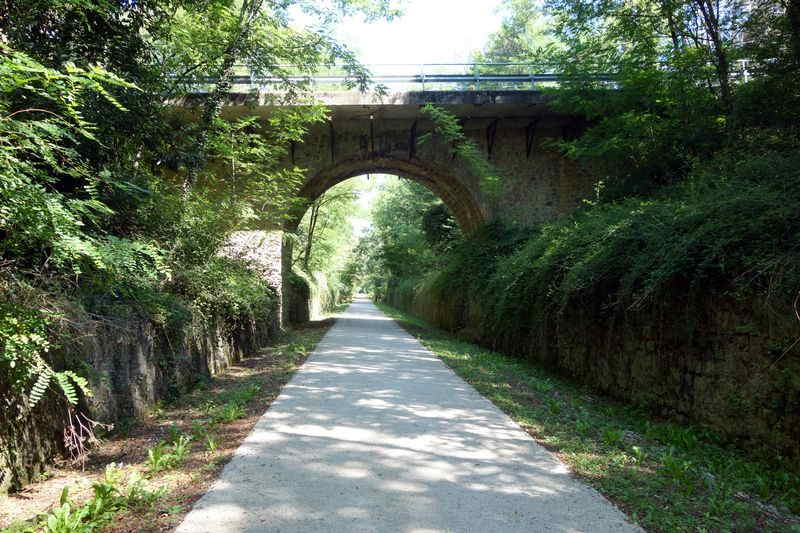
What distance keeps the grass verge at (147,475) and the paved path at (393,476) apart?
0.67 ft

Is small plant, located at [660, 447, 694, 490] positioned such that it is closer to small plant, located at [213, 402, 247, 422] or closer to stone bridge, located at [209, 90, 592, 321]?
small plant, located at [213, 402, 247, 422]

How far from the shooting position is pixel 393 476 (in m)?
3.33

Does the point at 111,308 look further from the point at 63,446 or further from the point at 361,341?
the point at 361,341

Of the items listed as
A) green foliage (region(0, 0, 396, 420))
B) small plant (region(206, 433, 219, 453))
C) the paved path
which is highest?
green foliage (region(0, 0, 396, 420))

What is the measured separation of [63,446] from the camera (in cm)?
364

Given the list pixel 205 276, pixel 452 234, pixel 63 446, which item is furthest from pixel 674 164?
pixel 452 234

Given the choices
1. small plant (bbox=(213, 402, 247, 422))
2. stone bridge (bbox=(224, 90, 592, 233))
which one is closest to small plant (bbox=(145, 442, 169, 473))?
small plant (bbox=(213, 402, 247, 422))

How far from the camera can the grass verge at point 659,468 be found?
296 cm

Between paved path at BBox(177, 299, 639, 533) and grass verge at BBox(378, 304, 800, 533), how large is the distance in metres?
0.23

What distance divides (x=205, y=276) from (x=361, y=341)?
17.9ft

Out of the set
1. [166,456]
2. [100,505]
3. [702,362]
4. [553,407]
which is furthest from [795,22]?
[100,505]

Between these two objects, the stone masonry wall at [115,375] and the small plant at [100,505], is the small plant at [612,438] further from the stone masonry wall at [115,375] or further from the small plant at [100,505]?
the stone masonry wall at [115,375]

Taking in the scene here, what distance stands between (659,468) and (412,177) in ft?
49.1

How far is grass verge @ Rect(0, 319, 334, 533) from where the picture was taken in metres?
2.69
